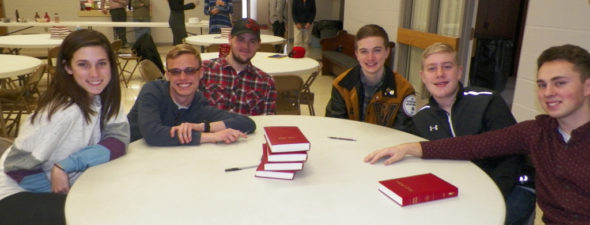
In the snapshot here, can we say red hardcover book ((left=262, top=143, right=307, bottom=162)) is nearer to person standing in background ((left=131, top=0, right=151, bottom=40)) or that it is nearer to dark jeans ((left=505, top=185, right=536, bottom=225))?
dark jeans ((left=505, top=185, right=536, bottom=225))

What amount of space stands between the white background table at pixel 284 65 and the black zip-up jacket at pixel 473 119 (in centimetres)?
164

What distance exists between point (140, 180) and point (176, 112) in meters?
0.71

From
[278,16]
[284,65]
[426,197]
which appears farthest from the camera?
[278,16]

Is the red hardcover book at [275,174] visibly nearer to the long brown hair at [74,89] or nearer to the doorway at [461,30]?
the long brown hair at [74,89]

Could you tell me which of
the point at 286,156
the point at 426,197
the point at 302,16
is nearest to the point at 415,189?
the point at 426,197

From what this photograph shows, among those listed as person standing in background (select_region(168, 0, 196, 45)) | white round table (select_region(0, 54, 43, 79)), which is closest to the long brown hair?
white round table (select_region(0, 54, 43, 79))

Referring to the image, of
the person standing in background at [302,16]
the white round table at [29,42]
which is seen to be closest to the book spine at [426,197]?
the white round table at [29,42]

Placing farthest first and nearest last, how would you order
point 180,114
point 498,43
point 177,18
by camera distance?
point 177,18
point 498,43
point 180,114

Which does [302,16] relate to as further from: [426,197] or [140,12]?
[426,197]

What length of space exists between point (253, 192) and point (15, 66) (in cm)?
323

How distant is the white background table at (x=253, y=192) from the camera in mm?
1206

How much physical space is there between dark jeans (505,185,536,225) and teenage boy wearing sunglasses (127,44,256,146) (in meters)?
1.15

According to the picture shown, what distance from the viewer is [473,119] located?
6.54 ft

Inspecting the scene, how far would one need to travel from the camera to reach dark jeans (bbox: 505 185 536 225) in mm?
1843
